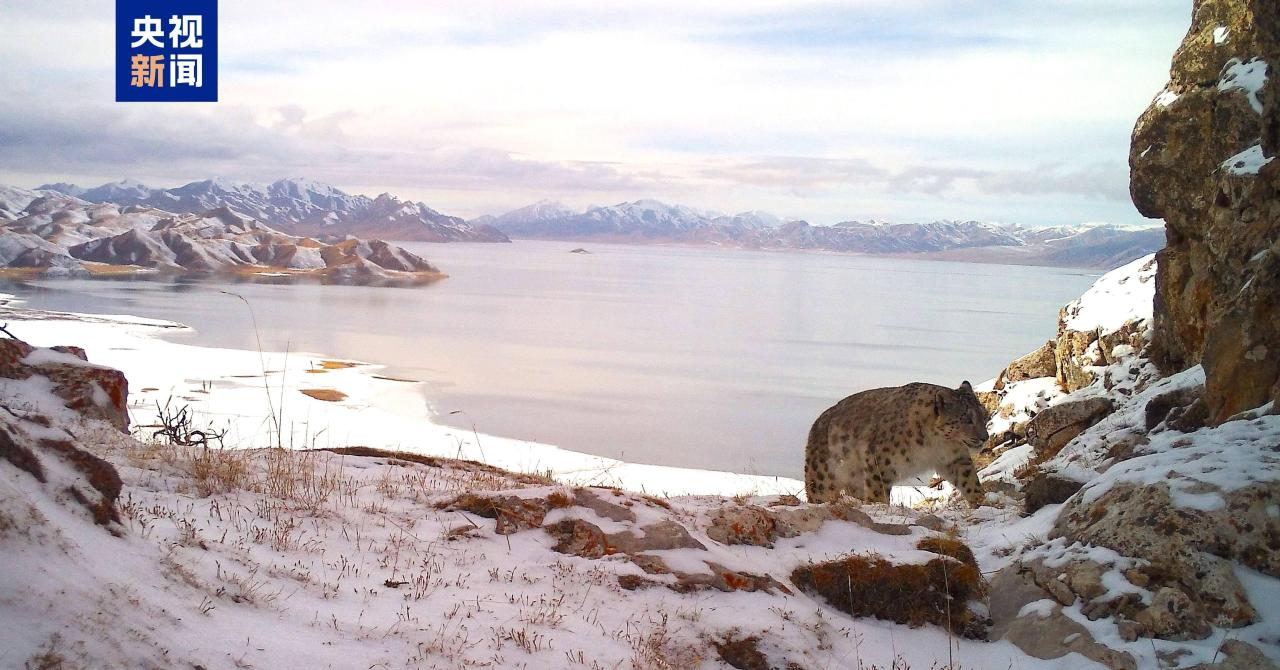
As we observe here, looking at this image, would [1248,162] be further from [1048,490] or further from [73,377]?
[73,377]

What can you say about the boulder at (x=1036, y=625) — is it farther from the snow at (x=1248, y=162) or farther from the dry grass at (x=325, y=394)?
the dry grass at (x=325, y=394)

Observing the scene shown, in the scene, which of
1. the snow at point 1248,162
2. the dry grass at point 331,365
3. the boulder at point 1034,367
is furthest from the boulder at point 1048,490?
the dry grass at point 331,365

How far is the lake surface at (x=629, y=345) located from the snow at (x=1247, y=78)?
1283 cm

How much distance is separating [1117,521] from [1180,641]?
3.50 ft

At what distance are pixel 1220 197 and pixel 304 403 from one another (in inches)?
908

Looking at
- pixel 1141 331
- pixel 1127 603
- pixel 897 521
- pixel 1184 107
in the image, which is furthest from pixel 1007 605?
pixel 1141 331

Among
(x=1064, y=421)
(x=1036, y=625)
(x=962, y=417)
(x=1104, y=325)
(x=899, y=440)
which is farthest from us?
(x=1104, y=325)

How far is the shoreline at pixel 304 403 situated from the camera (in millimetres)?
18938

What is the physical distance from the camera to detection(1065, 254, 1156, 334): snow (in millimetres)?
16766

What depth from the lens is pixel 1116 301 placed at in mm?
17531

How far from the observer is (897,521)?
7.71 metres

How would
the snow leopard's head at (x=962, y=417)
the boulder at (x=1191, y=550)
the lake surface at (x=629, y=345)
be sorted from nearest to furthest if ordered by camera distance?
1. the boulder at (x=1191, y=550)
2. the snow leopard's head at (x=962, y=417)
3. the lake surface at (x=629, y=345)

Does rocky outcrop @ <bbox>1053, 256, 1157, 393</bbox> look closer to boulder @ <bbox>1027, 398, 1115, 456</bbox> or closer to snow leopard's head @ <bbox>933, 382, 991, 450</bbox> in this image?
boulder @ <bbox>1027, 398, 1115, 456</bbox>

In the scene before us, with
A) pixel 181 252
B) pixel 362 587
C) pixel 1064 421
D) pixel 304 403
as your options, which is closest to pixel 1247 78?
pixel 1064 421
